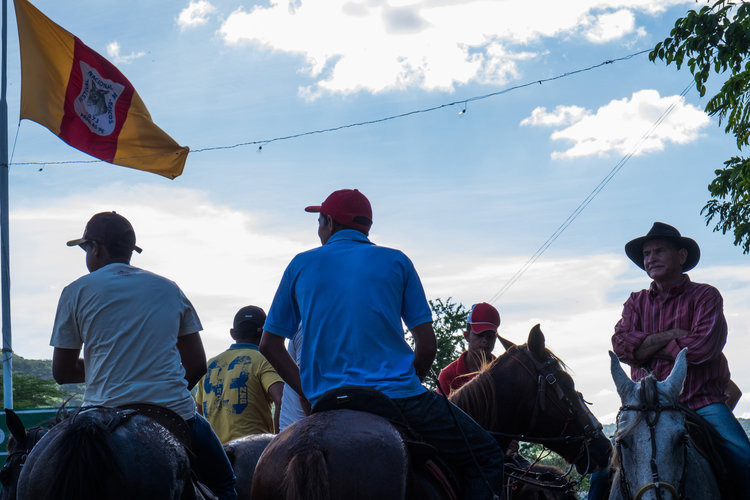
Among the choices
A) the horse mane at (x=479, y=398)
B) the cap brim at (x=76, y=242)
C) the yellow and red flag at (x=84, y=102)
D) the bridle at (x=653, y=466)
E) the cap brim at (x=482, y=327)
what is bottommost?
the bridle at (x=653, y=466)

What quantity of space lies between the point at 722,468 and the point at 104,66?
412 inches

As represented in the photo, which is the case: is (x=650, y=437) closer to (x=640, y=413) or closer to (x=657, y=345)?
(x=640, y=413)

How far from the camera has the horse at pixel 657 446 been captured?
18.8ft

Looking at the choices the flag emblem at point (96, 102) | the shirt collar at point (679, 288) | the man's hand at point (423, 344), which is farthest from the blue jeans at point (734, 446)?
the flag emblem at point (96, 102)

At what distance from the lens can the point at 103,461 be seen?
432 cm

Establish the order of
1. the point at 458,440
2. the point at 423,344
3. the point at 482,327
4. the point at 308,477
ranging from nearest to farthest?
the point at 308,477
the point at 458,440
the point at 423,344
the point at 482,327

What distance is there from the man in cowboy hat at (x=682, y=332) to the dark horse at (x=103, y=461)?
3.77m

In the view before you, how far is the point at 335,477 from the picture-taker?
373 centimetres

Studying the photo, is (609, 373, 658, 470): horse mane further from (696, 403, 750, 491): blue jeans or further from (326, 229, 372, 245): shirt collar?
(326, 229, 372, 245): shirt collar

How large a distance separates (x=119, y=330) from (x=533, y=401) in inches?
123

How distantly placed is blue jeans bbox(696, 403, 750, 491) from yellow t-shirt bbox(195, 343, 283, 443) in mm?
3766

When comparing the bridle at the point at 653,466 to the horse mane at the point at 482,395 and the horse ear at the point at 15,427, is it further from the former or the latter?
the horse ear at the point at 15,427

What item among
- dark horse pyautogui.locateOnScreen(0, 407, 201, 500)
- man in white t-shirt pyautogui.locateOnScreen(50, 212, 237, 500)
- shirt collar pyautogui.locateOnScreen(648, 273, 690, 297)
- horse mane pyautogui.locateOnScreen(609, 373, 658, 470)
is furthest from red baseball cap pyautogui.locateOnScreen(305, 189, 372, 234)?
shirt collar pyautogui.locateOnScreen(648, 273, 690, 297)

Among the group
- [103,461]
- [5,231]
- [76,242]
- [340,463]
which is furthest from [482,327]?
[5,231]
